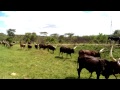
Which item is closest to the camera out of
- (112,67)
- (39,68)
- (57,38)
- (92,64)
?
(112,67)

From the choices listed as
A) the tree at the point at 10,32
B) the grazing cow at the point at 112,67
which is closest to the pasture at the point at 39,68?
the grazing cow at the point at 112,67

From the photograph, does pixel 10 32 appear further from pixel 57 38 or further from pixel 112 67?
pixel 112 67

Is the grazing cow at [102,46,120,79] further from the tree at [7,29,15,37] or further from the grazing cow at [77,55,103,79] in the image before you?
the tree at [7,29,15,37]

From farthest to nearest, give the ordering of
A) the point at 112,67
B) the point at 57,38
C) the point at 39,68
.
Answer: the point at 57,38
the point at 39,68
the point at 112,67

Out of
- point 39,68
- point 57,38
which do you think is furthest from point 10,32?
point 39,68

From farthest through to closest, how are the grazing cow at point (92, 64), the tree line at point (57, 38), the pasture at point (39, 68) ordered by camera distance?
1. the tree line at point (57, 38)
2. the pasture at point (39, 68)
3. the grazing cow at point (92, 64)

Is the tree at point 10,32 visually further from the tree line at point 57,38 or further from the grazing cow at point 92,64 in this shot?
the grazing cow at point 92,64

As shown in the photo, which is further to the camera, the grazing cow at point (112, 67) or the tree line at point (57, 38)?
the tree line at point (57, 38)

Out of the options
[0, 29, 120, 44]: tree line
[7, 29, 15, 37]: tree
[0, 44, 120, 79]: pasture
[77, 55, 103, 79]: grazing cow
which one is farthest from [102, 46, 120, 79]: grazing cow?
[7, 29, 15, 37]: tree

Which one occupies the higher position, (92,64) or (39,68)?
(92,64)
